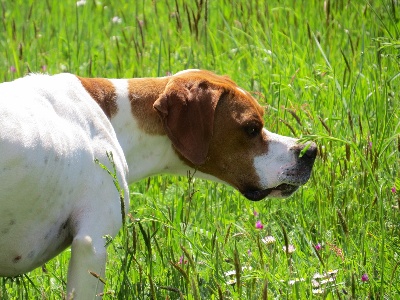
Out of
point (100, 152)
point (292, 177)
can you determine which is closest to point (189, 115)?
point (100, 152)

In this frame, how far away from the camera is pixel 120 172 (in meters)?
4.05

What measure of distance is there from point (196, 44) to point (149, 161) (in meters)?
2.22

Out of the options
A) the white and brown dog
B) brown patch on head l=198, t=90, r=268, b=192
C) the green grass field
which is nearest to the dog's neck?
the white and brown dog

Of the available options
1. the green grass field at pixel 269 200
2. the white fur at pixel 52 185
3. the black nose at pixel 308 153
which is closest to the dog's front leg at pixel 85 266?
the white fur at pixel 52 185

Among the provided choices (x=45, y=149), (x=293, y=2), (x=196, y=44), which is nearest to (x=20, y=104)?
(x=45, y=149)

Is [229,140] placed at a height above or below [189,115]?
below

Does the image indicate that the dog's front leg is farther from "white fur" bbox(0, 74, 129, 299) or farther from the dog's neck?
the dog's neck

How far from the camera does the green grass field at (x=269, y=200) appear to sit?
12.8 feet

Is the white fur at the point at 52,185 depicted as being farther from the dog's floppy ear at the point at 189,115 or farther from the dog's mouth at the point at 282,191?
the dog's mouth at the point at 282,191

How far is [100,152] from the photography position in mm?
4008

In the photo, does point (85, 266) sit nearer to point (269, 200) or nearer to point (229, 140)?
point (229, 140)

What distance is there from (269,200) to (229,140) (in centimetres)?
74

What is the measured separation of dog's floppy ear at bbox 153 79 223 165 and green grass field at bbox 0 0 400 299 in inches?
14.8

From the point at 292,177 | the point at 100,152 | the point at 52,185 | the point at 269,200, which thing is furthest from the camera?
the point at 269,200
